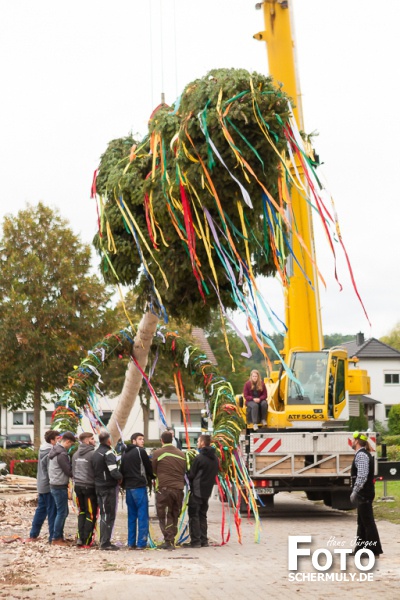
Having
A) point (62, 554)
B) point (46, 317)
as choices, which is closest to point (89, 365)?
point (62, 554)

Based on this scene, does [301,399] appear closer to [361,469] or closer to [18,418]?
[361,469]

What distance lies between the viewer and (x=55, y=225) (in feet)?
108

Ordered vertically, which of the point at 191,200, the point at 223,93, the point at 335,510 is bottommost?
the point at 335,510

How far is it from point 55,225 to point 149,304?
72.8ft

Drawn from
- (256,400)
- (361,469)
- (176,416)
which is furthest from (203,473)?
(176,416)

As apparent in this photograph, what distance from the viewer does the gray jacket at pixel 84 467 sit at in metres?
13.4

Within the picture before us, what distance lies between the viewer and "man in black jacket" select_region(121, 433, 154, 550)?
13.2 m

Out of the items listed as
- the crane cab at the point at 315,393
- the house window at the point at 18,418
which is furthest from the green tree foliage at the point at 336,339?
the house window at the point at 18,418

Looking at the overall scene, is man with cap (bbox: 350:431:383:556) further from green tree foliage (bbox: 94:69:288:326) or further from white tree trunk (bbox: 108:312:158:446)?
white tree trunk (bbox: 108:312:158:446)

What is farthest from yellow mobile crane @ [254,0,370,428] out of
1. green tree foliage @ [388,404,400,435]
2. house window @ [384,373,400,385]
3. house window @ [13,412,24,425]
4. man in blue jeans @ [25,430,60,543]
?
house window @ [384,373,400,385]

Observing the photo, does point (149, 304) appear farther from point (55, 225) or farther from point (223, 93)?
point (55, 225)

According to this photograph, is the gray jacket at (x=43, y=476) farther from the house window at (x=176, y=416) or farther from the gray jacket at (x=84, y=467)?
the house window at (x=176, y=416)

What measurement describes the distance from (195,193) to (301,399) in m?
9.54

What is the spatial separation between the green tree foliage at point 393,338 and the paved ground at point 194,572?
8169 cm
